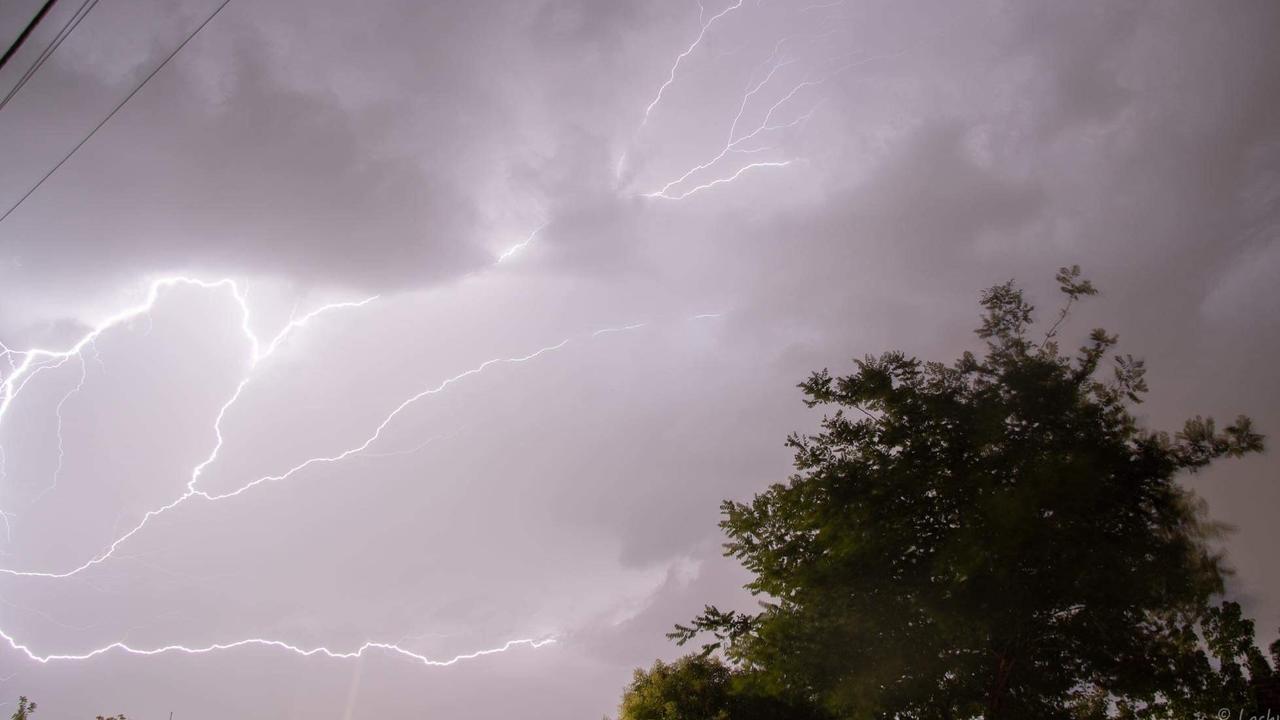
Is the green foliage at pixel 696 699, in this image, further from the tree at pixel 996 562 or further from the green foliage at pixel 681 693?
the tree at pixel 996 562

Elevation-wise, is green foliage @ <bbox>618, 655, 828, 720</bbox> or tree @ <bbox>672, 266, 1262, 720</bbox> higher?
tree @ <bbox>672, 266, 1262, 720</bbox>

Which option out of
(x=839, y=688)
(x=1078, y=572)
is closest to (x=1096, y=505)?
(x=1078, y=572)

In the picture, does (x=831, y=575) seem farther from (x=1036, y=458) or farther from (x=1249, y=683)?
(x=1249, y=683)

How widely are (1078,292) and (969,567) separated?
671cm

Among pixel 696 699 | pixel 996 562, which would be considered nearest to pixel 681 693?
pixel 696 699

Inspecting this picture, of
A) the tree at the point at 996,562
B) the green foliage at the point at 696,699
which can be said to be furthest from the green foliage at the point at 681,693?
the tree at the point at 996,562

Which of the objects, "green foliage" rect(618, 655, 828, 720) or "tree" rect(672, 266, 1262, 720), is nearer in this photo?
"tree" rect(672, 266, 1262, 720)

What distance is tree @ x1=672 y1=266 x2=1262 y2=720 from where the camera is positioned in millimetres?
9414

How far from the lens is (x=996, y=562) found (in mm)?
9367

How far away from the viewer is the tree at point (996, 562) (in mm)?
9414

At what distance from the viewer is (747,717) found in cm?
1831

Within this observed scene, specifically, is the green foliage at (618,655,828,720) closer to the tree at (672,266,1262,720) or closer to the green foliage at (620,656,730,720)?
the green foliage at (620,656,730,720)

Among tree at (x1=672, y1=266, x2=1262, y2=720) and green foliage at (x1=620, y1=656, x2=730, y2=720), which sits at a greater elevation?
tree at (x1=672, y1=266, x2=1262, y2=720)

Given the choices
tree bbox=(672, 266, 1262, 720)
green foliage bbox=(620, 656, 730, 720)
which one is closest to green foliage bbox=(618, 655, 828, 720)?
green foliage bbox=(620, 656, 730, 720)
